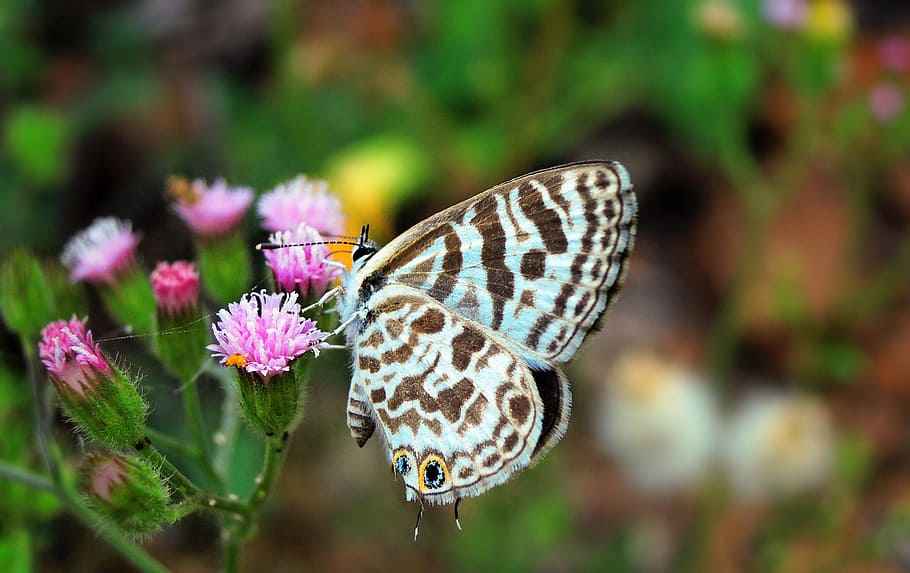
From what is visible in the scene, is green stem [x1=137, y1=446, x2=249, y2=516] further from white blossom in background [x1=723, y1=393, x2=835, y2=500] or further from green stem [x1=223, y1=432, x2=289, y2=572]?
white blossom in background [x1=723, y1=393, x2=835, y2=500]

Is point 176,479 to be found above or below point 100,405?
below

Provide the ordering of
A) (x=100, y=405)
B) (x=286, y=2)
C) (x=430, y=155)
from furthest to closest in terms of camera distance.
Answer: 1. (x=430, y=155)
2. (x=286, y=2)
3. (x=100, y=405)

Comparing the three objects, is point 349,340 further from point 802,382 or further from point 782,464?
point 802,382

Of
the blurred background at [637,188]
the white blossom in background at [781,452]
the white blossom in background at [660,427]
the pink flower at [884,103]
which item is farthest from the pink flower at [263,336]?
the pink flower at [884,103]

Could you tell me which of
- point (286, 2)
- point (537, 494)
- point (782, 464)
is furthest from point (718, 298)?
point (286, 2)

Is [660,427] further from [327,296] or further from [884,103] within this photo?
[327,296]

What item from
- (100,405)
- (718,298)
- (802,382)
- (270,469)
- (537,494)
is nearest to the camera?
(100,405)
